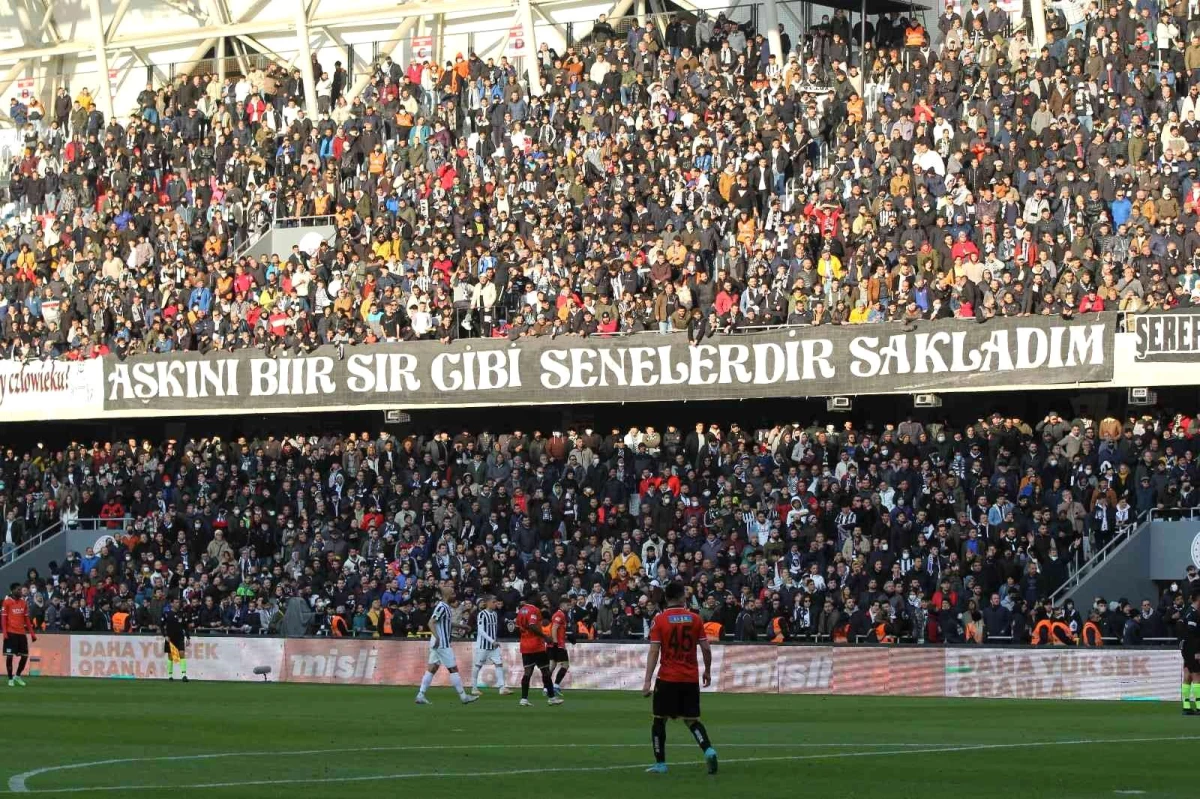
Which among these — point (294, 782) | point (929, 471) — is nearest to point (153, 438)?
point (929, 471)

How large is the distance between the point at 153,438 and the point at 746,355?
16599 millimetres

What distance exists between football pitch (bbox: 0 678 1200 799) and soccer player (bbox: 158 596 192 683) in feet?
21.1

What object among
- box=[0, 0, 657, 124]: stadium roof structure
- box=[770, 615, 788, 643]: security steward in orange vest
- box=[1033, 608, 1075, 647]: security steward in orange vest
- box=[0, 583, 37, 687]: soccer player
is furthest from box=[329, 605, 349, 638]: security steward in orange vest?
box=[0, 0, 657, 124]: stadium roof structure

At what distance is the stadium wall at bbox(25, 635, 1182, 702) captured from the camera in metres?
30.1

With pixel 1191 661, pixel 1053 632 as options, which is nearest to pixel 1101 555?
pixel 1053 632

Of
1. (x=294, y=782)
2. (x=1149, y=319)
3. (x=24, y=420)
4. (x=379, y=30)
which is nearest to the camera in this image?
(x=294, y=782)

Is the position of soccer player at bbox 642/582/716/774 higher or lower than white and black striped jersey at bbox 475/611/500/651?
higher

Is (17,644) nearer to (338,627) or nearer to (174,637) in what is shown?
(174,637)

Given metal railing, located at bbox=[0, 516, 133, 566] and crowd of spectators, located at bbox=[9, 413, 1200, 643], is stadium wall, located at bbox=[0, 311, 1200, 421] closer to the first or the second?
crowd of spectators, located at bbox=[9, 413, 1200, 643]

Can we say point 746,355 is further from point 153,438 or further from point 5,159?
point 5,159

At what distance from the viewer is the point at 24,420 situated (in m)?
46.3

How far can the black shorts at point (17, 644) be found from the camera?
121 ft

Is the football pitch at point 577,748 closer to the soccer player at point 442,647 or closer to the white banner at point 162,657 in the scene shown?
the soccer player at point 442,647

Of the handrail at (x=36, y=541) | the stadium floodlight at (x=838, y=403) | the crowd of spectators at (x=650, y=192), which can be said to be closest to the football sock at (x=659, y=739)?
the crowd of spectators at (x=650, y=192)
